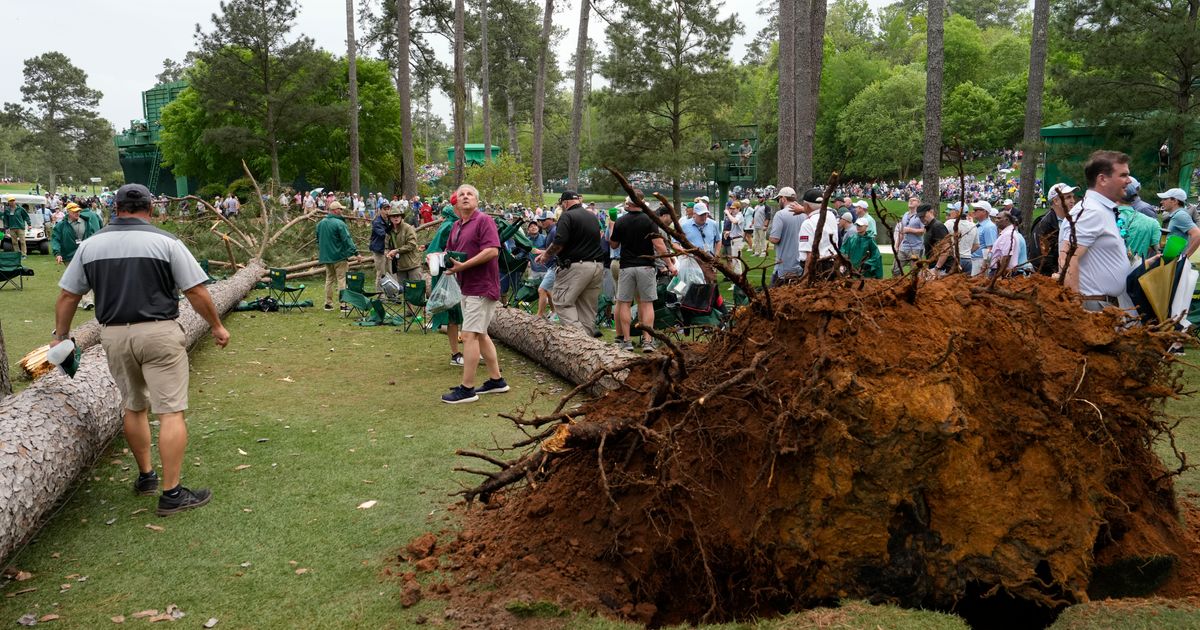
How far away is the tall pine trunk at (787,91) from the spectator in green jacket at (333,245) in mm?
7835

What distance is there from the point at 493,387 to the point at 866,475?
4.65 meters

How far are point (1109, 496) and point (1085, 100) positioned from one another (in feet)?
59.9

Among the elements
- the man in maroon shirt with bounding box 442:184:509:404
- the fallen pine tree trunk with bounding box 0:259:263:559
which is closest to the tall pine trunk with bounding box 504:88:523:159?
the man in maroon shirt with bounding box 442:184:509:404

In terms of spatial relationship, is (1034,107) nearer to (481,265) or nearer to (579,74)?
(579,74)

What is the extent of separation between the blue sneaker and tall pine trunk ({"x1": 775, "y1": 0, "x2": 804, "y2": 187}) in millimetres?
9296

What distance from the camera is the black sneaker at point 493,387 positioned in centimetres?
739

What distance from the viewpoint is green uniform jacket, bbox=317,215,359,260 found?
1279cm

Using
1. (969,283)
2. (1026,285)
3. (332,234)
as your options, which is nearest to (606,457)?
(969,283)

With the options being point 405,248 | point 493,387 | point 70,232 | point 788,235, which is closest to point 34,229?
point 70,232

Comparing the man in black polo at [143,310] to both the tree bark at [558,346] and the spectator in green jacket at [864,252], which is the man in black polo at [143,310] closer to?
the tree bark at [558,346]

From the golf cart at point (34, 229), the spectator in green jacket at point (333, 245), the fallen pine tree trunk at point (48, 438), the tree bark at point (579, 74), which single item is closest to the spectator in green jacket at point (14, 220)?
the golf cart at point (34, 229)

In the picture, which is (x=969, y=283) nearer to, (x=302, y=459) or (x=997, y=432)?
(x=997, y=432)

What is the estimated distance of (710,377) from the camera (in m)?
3.90

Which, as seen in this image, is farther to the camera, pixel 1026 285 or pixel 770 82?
pixel 770 82
